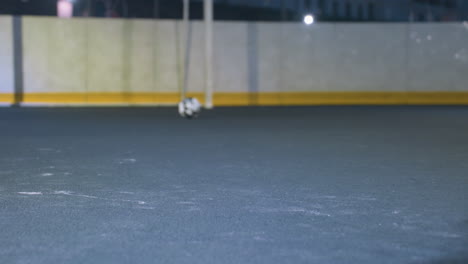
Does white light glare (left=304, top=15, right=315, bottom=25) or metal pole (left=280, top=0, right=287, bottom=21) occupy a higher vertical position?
metal pole (left=280, top=0, right=287, bottom=21)

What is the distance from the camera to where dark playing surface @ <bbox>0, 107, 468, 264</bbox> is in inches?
184

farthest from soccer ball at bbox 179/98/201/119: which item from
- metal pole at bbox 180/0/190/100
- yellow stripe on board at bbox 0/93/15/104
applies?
yellow stripe on board at bbox 0/93/15/104

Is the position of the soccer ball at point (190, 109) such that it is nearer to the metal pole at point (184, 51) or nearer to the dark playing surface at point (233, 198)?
the dark playing surface at point (233, 198)

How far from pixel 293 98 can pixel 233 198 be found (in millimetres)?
21749

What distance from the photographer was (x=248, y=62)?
1104 inches

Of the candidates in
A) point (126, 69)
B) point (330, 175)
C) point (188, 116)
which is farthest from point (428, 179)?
point (126, 69)

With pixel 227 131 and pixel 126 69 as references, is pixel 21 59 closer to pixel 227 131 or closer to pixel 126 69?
pixel 126 69

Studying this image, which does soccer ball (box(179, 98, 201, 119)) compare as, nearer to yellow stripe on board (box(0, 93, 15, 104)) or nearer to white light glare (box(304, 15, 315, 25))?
yellow stripe on board (box(0, 93, 15, 104))

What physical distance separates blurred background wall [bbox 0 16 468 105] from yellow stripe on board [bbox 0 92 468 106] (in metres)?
0.04

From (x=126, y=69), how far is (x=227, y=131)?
12.9m

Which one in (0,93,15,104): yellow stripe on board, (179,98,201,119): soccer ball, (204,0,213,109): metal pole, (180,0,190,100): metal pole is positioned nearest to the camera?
(179,98,201,119): soccer ball

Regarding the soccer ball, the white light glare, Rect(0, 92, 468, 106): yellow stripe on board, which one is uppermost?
the white light glare

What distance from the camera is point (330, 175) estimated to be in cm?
843

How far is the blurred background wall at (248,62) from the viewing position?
26922 mm
